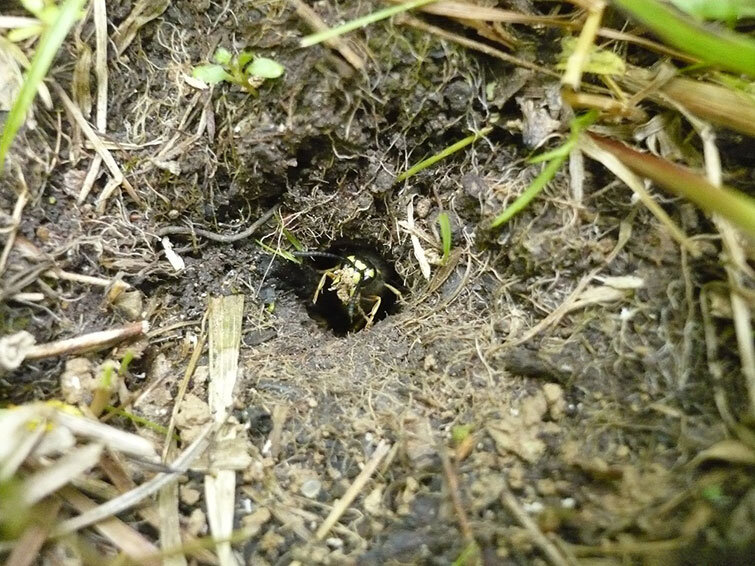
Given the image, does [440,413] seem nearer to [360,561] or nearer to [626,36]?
[360,561]

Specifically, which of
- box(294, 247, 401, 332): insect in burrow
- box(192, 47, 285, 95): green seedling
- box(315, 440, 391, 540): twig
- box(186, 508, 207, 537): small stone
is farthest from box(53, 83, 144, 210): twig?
box(315, 440, 391, 540): twig

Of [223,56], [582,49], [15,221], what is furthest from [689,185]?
[15,221]

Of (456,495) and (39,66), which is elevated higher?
(39,66)

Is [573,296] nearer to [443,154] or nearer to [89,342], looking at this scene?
[443,154]

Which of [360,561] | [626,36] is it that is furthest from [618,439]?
[626,36]

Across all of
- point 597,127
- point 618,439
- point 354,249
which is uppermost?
point 597,127

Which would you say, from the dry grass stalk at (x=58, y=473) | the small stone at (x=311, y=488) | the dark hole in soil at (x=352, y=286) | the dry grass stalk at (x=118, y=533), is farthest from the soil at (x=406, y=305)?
the dark hole in soil at (x=352, y=286)
